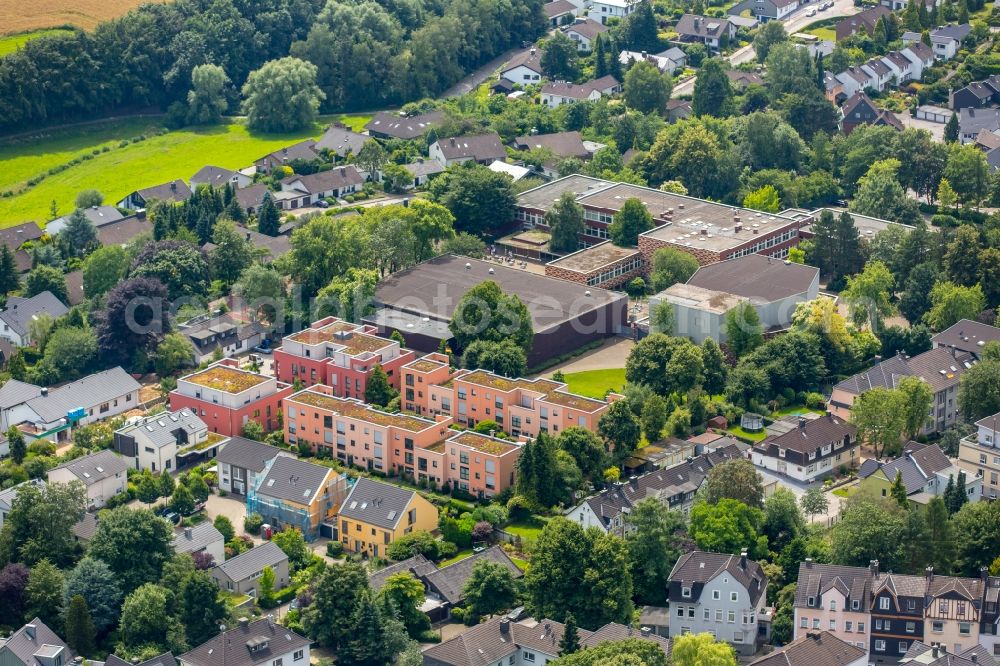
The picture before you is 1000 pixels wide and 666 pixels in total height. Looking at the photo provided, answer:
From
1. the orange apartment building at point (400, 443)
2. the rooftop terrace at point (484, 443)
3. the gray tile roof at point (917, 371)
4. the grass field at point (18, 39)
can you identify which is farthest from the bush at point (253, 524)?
the grass field at point (18, 39)

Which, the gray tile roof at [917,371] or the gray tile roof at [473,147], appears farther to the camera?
the gray tile roof at [473,147]

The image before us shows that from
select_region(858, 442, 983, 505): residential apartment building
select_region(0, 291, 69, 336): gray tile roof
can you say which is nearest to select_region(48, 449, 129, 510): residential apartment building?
select_region(0, 291, 69, 336): gray tile roof

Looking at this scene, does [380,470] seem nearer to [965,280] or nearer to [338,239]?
[338,239]

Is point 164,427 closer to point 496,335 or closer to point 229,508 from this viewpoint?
point 229,508

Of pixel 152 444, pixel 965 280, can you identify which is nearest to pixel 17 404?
pixel 152 444

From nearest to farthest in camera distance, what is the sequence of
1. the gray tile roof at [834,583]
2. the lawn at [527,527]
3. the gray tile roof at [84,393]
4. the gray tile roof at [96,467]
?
the gray tile roof at [834,583] → the lawn at [527,527] → the gray tile roof at [96,467] → the gray tile roof at [84,393]

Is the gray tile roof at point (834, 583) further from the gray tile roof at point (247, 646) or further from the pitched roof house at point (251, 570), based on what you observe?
the pitched roof house at point (251, 570)

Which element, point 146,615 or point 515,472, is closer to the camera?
point 146,615

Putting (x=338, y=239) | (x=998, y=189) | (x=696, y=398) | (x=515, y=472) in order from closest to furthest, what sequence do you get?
(x=515, y=472) → (x=696, y=398) → (x=338, y=239) → (x=998, y=189)
